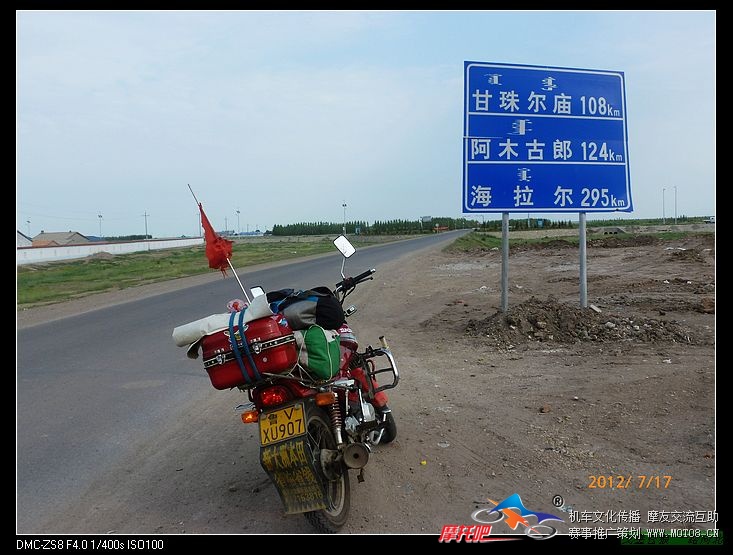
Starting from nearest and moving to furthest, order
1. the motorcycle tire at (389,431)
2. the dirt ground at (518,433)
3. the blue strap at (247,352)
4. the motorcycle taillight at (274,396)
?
the blue strap at (247,352) → the motorcycle taillight at (274,396) → the dirt ground at (518,433) → the motorcycle tire at (389,431)

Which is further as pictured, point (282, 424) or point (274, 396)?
point (274, 396)

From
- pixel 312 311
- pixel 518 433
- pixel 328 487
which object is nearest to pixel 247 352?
pixel 312 311

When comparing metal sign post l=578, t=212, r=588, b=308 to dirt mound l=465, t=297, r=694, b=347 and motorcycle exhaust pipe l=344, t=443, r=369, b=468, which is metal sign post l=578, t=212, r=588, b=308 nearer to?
dirt mound l=465, t=297, r=694, b=347

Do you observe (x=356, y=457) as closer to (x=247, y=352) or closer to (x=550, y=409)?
(x=247, y=352)

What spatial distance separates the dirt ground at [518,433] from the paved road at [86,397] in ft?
1.08

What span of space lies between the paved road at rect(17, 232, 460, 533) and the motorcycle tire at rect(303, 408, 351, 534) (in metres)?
1.74

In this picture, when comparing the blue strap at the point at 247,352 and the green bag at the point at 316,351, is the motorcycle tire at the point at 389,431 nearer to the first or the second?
the green bag at the point at 316,351

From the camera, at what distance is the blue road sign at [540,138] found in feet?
31.9

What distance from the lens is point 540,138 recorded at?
981 centimetres

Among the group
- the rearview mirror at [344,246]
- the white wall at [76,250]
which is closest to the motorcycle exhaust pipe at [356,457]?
the rearview mirror at [344,246]

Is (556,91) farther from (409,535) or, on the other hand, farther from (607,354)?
(409,535)

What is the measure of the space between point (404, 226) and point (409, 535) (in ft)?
340

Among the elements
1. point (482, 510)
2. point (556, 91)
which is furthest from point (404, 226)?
point (482, 510)

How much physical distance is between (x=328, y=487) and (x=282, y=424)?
0.50m
